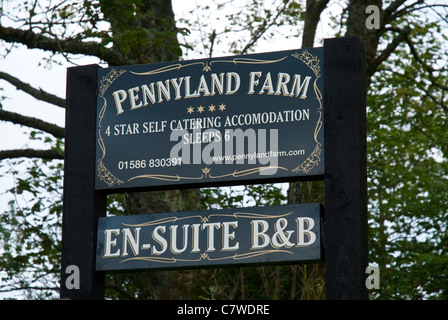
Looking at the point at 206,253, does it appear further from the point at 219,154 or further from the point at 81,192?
the point at 81,192

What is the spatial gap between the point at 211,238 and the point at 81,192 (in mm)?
1048

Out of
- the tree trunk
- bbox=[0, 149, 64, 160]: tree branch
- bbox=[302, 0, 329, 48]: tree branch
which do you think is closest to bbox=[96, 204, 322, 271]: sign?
the tree trunk

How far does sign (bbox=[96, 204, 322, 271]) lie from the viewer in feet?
19.4

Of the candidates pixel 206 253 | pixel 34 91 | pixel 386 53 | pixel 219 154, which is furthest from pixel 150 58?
pixel 206 253

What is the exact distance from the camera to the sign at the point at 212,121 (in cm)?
615

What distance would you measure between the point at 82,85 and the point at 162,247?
141cm

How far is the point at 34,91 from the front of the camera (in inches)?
527

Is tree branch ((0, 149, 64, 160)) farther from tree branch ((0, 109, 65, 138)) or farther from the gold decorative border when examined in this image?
the gold decorative border

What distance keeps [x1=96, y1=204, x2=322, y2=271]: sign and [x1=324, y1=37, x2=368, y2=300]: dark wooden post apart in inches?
5.1

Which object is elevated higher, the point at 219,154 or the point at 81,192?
the point at 219,154

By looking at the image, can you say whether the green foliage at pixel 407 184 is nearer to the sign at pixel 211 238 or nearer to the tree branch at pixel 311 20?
the tree branch at pixel 311 20

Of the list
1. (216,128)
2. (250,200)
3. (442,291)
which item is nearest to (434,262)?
(442,291)

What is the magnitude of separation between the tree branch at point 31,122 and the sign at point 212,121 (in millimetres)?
6168

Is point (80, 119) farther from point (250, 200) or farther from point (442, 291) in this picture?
point (442, 291)
